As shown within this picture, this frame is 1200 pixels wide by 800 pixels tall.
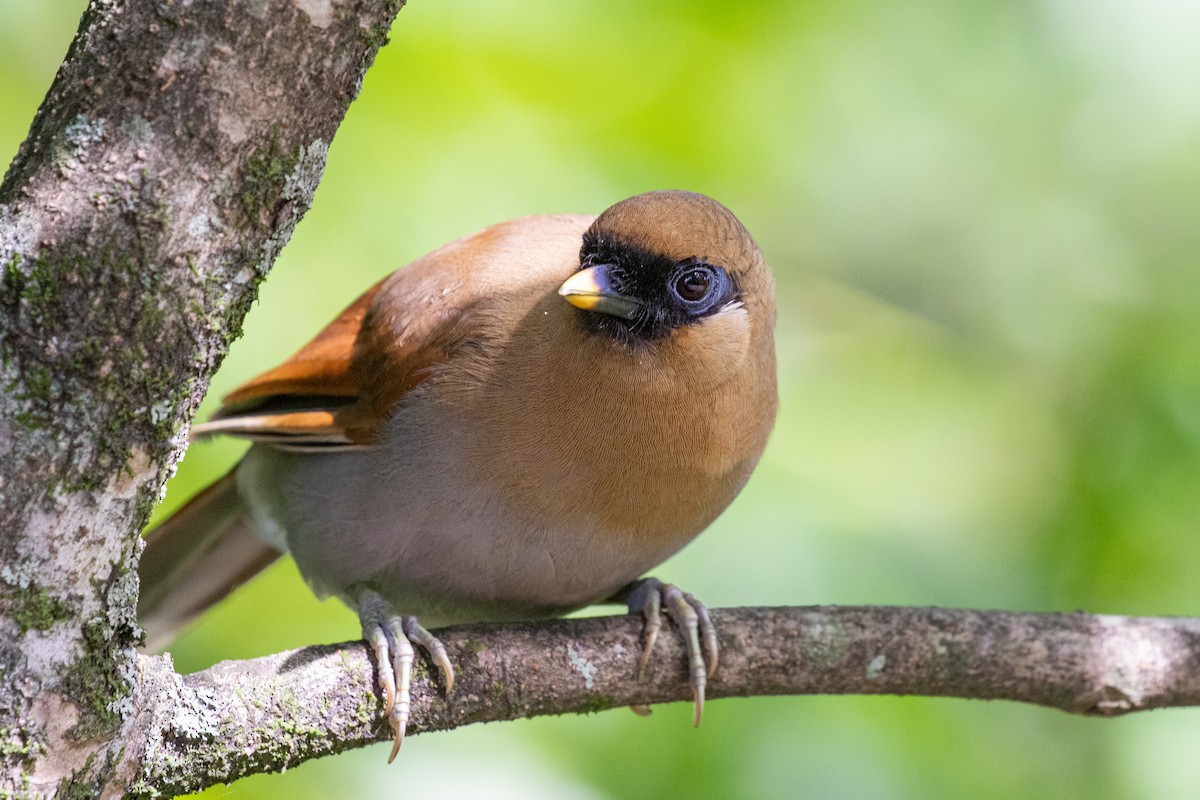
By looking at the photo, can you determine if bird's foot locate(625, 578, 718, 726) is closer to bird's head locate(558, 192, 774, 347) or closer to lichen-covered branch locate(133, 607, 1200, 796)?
lichen-covered branch locate(133, 607, 1200, 796)

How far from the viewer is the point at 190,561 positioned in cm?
354

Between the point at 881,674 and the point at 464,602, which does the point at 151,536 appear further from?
the point at 881,674

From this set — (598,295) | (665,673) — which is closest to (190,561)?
(665,673)

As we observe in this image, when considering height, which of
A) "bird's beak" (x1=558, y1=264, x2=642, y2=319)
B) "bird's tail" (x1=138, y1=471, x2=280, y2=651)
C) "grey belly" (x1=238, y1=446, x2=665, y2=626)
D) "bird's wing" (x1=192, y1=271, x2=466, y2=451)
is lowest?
"bird's tail" (x1=138, y1=471, x2=280, y2=651)

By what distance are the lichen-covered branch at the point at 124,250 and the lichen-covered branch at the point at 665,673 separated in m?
0.38

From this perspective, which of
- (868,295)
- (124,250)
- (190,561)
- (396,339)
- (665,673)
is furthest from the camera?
(868,295)

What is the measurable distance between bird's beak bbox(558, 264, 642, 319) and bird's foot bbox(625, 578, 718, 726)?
2.28 feet

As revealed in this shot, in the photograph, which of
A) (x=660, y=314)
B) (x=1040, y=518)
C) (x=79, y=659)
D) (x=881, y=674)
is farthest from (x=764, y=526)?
(x=79, y=659)

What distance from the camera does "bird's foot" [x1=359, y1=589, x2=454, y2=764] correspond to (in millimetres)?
2422

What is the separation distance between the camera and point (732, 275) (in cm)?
272

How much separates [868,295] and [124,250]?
3174mm

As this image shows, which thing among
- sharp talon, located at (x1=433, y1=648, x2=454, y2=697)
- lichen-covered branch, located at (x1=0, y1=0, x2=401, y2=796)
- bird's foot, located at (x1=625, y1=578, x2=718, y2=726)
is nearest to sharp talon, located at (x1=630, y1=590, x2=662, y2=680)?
bird's foot, located at (x1=625, y1=578, x2=718, y2=726)

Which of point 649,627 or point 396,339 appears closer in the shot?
point 649,627

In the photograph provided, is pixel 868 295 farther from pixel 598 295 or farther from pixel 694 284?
pixel 598 295
